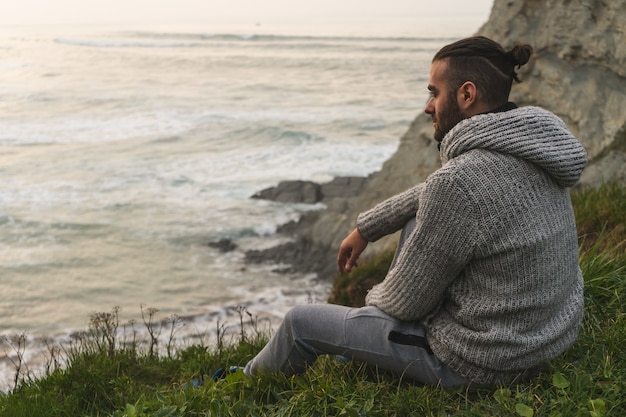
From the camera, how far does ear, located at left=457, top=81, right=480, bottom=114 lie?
3.31 metres

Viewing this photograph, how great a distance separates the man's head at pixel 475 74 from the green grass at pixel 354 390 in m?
1.31

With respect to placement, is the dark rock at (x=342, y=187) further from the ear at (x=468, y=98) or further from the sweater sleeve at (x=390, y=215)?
the ear at (x=468, y=98)

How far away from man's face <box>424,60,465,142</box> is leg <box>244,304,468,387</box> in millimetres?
920

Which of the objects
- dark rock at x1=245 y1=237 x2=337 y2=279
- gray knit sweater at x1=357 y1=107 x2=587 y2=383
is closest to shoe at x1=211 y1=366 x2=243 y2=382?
gray knit sweater at x1=357 y1=107 x2=587 y2=383

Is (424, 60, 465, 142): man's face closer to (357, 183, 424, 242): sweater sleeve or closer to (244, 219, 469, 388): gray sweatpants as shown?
(357, 183, 424, 242): sweater sleeve

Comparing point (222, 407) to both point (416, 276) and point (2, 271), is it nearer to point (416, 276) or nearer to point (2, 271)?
point (416, 276)

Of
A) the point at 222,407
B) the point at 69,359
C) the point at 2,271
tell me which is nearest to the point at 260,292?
the point at 2,271

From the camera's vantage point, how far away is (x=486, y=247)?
10.5 ft

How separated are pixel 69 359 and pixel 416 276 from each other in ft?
9.20

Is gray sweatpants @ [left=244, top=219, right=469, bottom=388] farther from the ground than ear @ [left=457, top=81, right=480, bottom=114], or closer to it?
closer to it

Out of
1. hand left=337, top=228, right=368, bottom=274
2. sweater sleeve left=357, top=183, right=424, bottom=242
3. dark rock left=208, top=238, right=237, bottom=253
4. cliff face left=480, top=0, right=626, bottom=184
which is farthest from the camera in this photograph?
dark rock left=208, top=238, right=237, bottom=253

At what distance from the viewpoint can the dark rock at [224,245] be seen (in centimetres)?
1316

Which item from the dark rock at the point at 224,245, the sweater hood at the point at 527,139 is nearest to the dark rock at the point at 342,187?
the dark rock at the point at 224,245

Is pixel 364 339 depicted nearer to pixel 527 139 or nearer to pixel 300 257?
pixel 527 139
